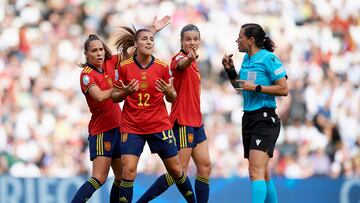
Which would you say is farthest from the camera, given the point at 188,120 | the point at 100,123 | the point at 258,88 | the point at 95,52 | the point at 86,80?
the point at 188,120

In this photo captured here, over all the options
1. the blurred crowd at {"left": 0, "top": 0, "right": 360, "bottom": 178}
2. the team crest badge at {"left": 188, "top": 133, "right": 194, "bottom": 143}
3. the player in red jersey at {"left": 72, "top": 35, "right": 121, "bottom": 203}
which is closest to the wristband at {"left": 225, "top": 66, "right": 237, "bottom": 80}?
the team crest badge at {"left": 188, "top": 133, "right": 194, "bottom": 143}

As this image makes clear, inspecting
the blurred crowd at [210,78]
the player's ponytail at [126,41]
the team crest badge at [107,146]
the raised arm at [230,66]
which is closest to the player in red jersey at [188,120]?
the raised arm at [230,66]

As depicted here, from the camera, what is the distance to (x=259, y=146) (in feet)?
33.0

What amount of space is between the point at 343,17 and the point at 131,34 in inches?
314

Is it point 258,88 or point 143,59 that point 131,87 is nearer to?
point 143,59

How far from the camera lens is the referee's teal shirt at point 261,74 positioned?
10102 mm

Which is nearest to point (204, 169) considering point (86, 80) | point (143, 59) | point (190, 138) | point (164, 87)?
point (190, 138)

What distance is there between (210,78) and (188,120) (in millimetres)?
5964

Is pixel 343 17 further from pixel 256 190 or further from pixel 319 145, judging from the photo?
pixel 256 190

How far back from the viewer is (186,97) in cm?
1088

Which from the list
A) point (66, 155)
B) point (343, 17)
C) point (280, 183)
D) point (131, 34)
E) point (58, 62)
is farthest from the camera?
point (343, 17)

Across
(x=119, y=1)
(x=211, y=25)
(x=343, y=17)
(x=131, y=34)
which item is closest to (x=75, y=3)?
(x=119, y=1)

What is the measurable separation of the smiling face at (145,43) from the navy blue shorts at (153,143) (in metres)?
0.88

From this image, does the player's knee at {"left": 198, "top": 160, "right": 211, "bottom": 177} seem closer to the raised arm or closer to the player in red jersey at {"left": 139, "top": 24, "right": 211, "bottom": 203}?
the player in red jersey at {"left": 139, "top": 24, "right": 211, "bottom": 203}
